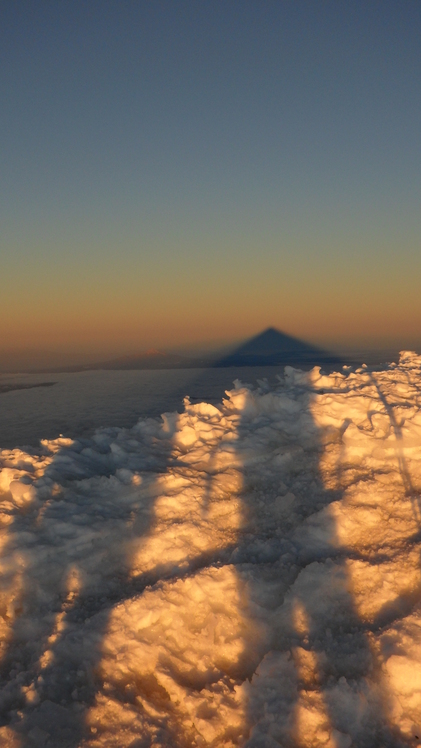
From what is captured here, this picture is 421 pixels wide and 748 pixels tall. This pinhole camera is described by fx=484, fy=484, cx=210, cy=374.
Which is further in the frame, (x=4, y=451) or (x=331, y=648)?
(x=4, y=451)

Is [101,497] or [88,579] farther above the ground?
[101,497]

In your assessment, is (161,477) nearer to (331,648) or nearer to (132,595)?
(132,595)

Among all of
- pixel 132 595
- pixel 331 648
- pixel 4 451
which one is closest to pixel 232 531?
pixel 132 595

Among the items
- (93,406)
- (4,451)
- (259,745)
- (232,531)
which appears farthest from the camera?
(93,406)

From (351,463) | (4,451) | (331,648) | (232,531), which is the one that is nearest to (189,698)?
(331,648)

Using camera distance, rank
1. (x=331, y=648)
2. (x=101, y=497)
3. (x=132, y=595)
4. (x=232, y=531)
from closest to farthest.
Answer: (x=331, y=648) < (x=132, y=595) < (x=232, y=531) < (x=101, y=497)

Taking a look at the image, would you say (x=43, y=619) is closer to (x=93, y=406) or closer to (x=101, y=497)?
(x=101, y=497)
